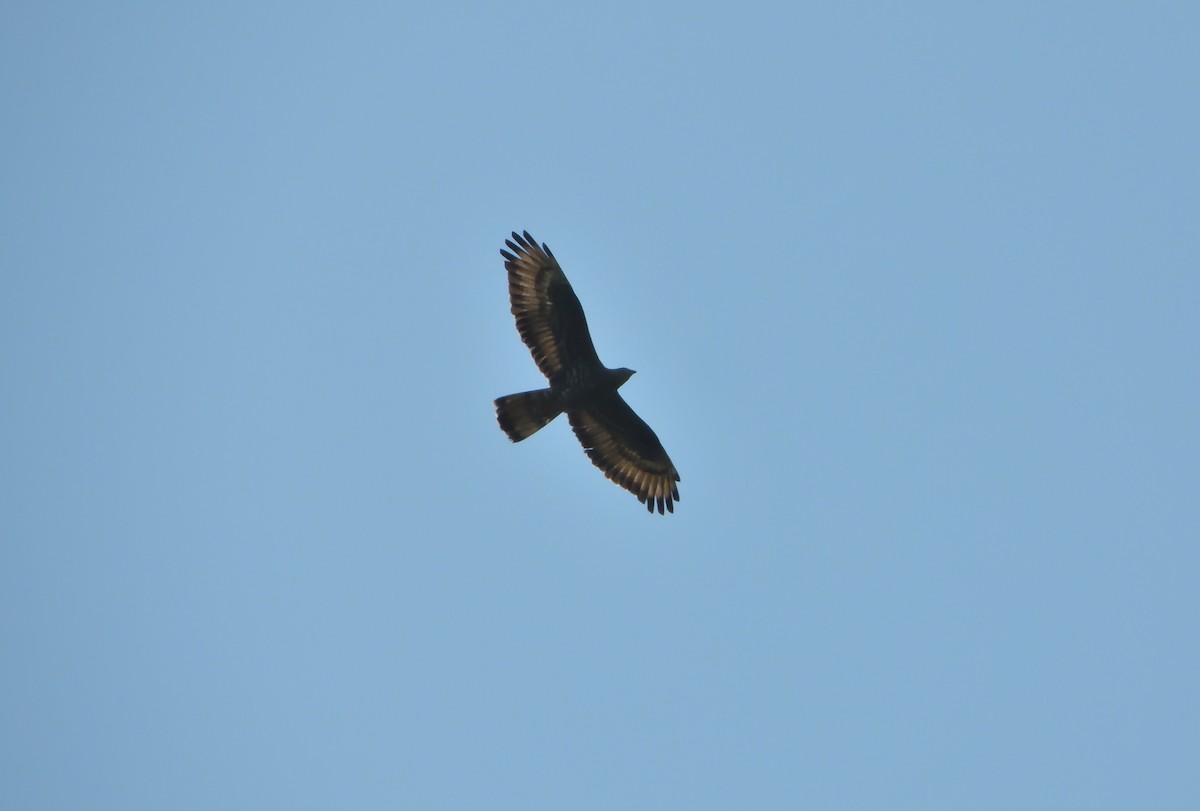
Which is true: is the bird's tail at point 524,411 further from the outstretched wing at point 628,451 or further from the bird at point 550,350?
the outstretched wing at point 628,451

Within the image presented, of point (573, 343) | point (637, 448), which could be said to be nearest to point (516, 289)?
point (573, 343)

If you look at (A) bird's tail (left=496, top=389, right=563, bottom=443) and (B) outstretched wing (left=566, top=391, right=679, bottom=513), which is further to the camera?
(B) outstretched wing (left=566, top=391, right=679, bottom=513)

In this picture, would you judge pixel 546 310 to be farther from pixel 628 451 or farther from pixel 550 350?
pixel 628 451

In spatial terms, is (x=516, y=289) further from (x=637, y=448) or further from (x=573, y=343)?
(x=637, y=448)

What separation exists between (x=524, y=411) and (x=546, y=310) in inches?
55.6

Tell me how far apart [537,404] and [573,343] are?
37.4 inches

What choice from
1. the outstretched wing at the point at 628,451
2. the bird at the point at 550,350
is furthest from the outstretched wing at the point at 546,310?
the outstretched wing at the point at 628,451

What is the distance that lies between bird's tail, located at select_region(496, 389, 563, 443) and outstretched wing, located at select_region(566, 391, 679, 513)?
662 mm

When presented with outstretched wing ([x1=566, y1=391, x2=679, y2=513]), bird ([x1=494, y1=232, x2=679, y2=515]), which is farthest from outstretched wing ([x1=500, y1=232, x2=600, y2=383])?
outstretched wing ([x1=566, y1=391, x2=679, y2=513])

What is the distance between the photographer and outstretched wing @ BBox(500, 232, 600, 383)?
22.1 meters

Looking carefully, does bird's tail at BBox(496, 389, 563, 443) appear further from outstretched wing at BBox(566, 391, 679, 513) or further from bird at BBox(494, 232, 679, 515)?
outstretched wing at BBox(566, 391, 679, 513)

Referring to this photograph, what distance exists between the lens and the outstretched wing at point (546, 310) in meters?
22.1

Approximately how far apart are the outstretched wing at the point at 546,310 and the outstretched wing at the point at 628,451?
2.85 feet

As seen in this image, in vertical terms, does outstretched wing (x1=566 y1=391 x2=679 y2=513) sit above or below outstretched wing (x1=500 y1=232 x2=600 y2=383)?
below
